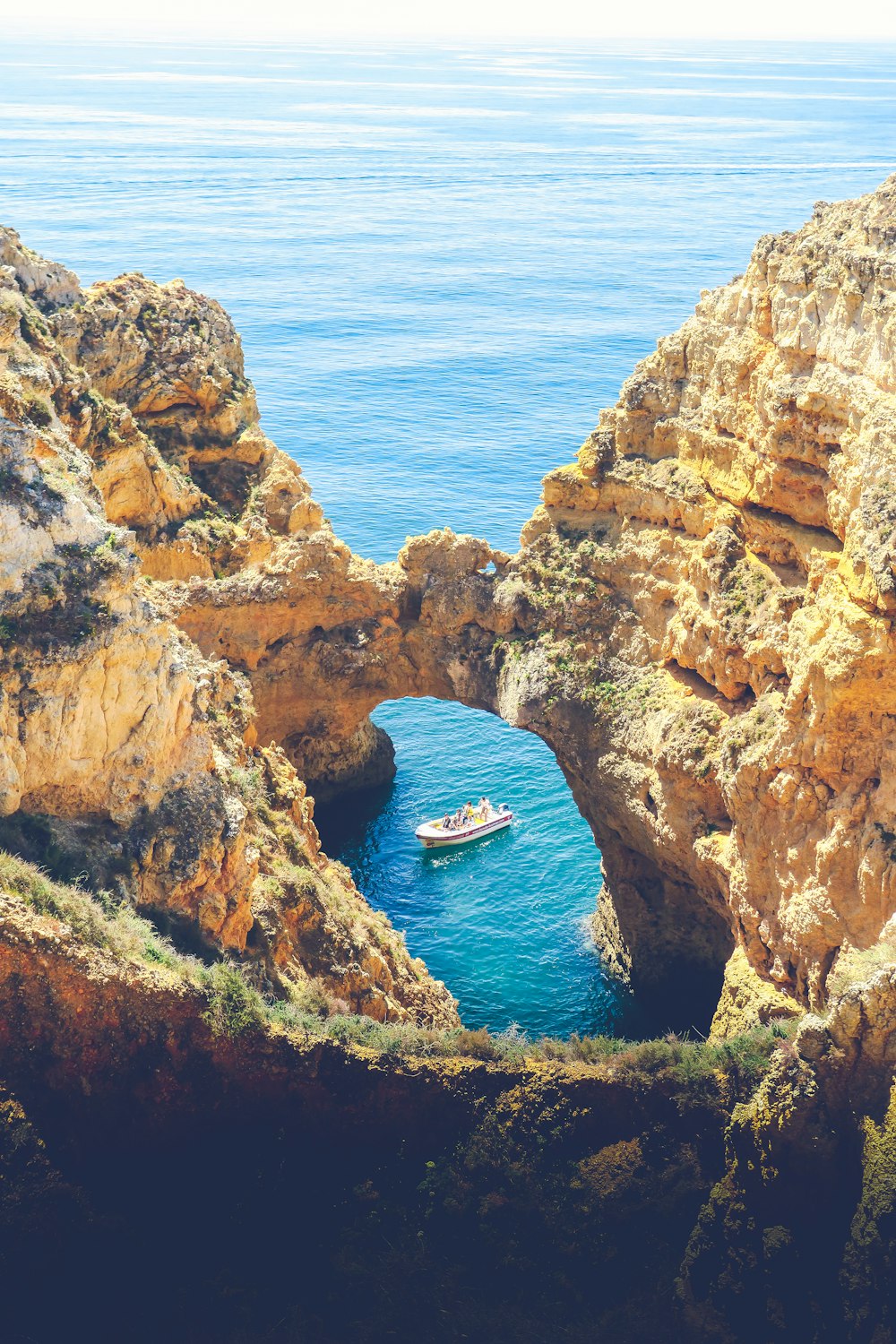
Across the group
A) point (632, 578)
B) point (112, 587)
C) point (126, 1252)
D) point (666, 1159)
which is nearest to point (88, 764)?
point (112, 587)

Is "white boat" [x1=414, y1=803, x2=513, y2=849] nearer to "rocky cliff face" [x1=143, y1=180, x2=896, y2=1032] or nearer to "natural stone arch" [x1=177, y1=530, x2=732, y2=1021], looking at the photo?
"rocky cliff face" [x1=143, y1=180, x2=896, y2=1032]

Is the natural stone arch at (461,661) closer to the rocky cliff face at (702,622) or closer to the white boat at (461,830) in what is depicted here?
the rocky cliff face at (702,622)

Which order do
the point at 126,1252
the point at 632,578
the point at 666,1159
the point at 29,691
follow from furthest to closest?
the point at 632,578
the point at 29,691
the point at 666,1159
the point at 126,1252

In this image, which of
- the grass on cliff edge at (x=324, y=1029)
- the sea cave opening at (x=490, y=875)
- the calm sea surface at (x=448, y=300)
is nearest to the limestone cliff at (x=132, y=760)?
the grass on cliff edge at (x=324, y=1029)

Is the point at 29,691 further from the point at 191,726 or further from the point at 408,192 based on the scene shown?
the point at 408,192

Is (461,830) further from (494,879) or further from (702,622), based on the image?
(702,622)
